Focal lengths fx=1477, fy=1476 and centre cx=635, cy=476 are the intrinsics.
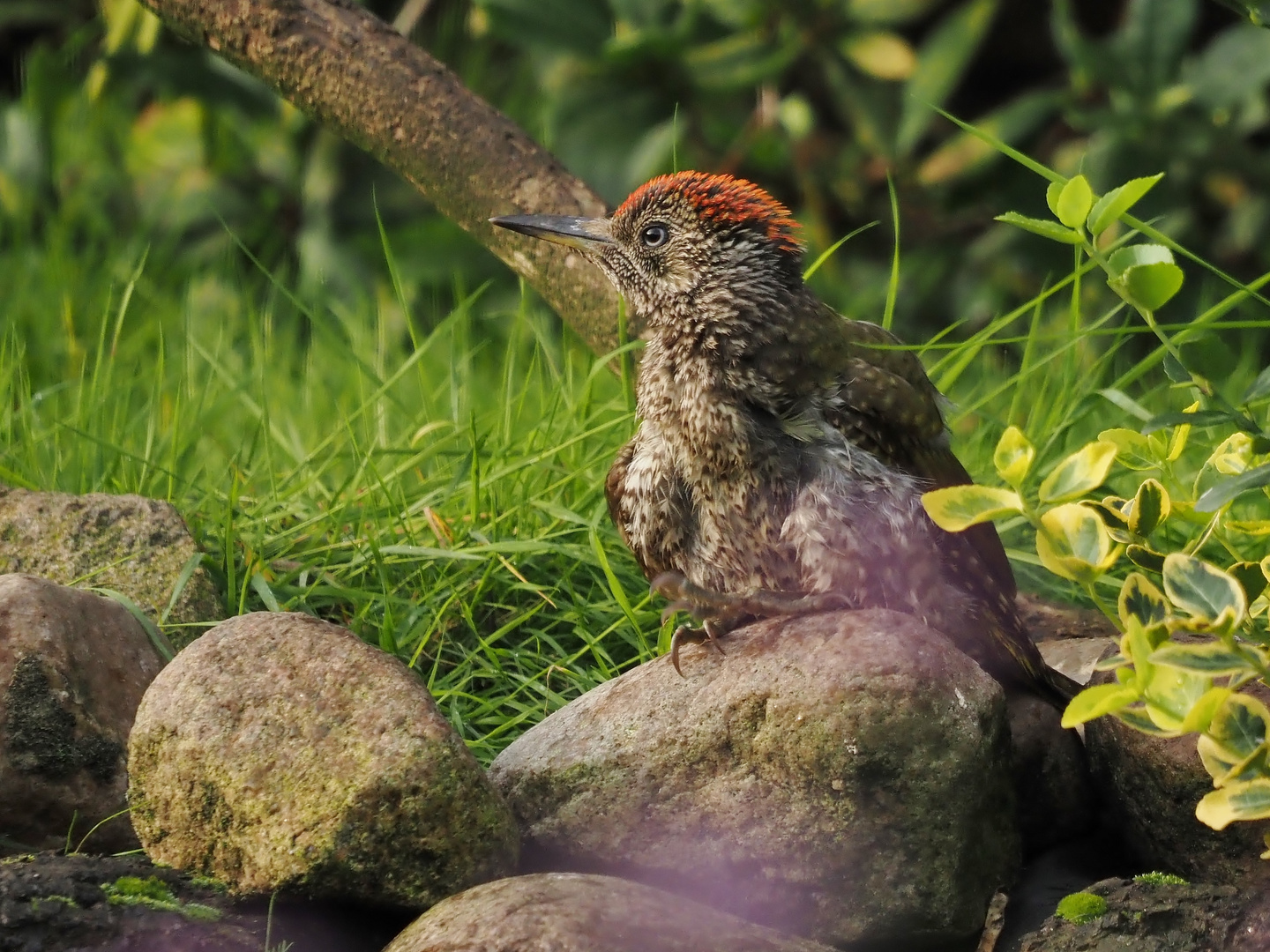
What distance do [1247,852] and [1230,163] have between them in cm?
351

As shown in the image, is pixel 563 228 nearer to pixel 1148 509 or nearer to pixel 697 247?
pixel 697 247

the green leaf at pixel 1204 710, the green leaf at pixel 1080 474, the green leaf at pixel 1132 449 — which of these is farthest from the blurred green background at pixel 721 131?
the green leaf at pixel 1204 710

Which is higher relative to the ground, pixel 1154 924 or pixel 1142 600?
pixel 1142 600

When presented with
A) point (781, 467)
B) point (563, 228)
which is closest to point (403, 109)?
point (563, 228)

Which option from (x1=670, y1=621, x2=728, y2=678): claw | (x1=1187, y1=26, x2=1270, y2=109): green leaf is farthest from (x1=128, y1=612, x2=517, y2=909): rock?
(x1=1187, y1=26, x2=1270, y2=109): green leaf

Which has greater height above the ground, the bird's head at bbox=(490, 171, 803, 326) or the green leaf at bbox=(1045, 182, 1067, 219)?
the green leaf at bbox=(1045, 182, 1067, 219)

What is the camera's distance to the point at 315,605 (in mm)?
3291

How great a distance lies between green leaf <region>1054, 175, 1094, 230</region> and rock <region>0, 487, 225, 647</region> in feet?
6.28

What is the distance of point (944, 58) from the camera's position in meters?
4.99

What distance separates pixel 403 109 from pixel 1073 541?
215 centimetres

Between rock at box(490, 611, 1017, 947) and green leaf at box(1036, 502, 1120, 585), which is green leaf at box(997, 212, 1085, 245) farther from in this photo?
rock at box(490, 611, 1017, 947)

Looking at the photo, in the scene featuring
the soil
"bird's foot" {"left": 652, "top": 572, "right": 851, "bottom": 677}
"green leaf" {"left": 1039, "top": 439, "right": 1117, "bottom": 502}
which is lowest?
the soil

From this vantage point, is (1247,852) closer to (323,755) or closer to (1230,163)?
(323,755)

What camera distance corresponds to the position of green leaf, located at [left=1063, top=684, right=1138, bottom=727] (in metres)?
1.88
